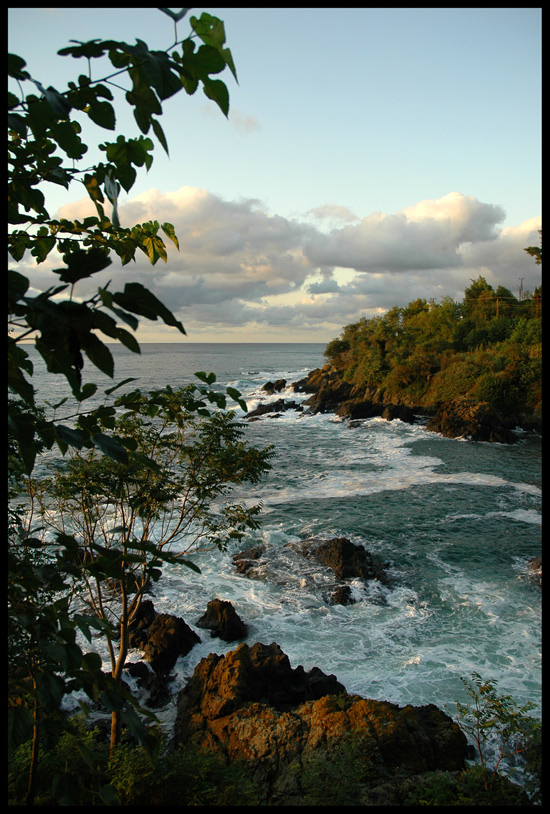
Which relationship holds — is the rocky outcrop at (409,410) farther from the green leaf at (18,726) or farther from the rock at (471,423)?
the green leaf at (18,726)

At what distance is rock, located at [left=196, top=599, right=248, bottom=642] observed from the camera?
10.9 meters

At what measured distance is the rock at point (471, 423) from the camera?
3156cm

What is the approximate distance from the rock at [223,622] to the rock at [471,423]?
2496 centimetres

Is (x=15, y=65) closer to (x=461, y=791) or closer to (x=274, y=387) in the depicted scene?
(x=461, y=791)

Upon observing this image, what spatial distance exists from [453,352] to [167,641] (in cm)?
4229

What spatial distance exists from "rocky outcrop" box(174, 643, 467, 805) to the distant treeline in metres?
32.3

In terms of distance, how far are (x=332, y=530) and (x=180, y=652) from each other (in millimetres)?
7779

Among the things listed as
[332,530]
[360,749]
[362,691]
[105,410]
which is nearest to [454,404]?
[332,530]

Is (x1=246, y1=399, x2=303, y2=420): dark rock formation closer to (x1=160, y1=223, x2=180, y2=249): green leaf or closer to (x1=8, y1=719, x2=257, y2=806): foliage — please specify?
(x1=8, y1=719, x2=257, y2=806): foliage

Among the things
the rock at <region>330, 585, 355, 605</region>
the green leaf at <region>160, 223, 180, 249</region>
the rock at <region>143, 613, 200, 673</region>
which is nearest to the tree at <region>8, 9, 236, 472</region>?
the green leaf at <region>160, 223, 180, 249</region>

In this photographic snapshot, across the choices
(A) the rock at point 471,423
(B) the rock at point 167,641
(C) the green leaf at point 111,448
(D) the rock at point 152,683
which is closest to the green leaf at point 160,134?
(C) the green leaf at point 111,448

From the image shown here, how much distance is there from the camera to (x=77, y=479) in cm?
661

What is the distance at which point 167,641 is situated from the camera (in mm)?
10094

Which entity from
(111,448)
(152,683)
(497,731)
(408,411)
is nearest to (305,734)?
(497,731)
